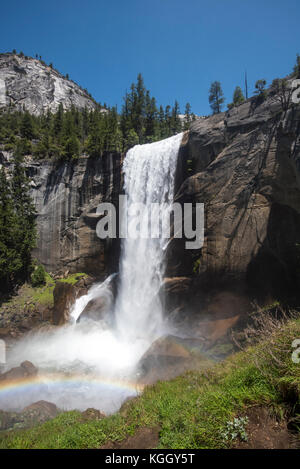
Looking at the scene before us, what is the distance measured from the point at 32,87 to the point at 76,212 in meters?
84.1

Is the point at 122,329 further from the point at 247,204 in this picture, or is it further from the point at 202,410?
the point at 202,410

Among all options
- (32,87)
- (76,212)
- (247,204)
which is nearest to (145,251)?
(247,204)

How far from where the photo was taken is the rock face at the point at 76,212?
25422mm

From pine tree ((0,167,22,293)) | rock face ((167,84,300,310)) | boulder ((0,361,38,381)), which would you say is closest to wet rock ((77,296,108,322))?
boulder ((0,361,38,381))

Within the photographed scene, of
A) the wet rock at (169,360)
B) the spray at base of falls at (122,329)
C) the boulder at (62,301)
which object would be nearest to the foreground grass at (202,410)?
the wet rock at (169,360)

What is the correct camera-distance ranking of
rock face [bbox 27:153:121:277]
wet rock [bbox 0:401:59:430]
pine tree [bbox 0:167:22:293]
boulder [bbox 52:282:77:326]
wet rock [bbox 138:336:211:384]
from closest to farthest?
wet rock [bbox 0:401:59:430], wet rock [bbox 138:336:211:384], boulder [bbox 52:282:77:326], pine tree [bbox 0:167:22:293], rock face [bbox 27:153:121:277]

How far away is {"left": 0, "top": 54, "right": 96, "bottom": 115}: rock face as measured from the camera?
8088 cm

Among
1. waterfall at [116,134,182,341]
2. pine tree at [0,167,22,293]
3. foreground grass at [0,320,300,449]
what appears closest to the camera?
foreground grass at [0,320,300,449]

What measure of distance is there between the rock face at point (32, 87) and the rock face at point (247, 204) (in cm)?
7994

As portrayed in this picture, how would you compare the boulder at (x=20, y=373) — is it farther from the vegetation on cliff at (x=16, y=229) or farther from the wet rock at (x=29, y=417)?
the vegetation on cliff at (x=16, y=229)

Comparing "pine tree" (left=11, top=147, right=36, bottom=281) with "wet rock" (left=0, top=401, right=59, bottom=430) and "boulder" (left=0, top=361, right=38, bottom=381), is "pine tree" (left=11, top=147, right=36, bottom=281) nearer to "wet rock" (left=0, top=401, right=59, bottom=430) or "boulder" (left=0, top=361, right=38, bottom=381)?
"boulder" (left=0, top=361, right=38, bottom=381)

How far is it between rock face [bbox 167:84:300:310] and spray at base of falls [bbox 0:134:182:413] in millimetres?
2487

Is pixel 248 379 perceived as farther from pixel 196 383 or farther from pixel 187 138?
pixel 187 138

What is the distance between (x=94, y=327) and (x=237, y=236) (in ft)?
44.1
